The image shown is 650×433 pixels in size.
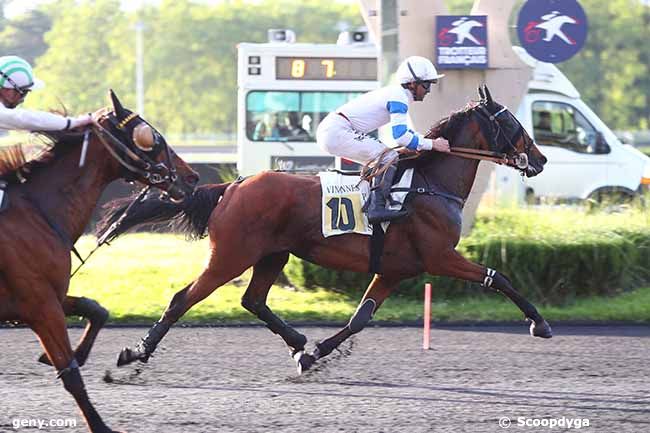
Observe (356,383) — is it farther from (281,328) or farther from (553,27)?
(553,27)

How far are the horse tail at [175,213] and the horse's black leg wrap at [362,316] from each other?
4.17 feet

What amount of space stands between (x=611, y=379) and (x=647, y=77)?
43631 millimetres

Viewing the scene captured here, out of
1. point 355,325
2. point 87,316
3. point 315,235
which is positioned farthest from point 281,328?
point 87,316

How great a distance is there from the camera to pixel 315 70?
674 inches

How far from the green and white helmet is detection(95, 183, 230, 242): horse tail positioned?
174cm

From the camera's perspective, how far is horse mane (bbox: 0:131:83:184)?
6070 millimetres

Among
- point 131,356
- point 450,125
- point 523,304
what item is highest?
point 450,125

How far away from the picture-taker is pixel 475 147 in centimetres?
838

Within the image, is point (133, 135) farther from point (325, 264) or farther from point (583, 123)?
point (583, 123)

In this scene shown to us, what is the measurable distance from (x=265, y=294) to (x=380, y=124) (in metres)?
1.53

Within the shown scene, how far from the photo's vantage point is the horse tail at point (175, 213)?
317 inches

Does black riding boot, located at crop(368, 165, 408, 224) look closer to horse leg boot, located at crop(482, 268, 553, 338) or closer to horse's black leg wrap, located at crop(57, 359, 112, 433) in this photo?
horse leg boot, located at crop(482, 268, 553, 338)

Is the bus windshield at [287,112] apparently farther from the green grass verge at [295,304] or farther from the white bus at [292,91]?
the green grass verge at [295,304]

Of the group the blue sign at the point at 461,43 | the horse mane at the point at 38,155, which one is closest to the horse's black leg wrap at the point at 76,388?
the horse mane at the point at 38,155
